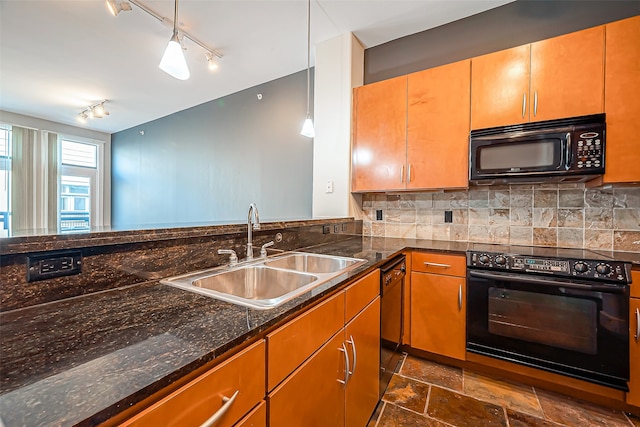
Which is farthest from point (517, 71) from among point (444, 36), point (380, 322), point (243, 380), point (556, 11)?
point (243, 380)

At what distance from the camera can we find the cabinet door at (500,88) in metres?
1.81

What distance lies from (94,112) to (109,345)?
536cm

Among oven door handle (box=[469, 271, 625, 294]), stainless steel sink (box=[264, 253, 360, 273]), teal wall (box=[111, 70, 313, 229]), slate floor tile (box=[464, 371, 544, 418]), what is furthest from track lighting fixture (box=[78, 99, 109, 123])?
slate floor tile (box=[464, 371, 544, 418])

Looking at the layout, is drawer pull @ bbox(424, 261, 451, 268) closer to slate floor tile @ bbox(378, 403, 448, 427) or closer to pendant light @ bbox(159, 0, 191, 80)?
slate floor tile @ bbox(378, 403, 448, 427)

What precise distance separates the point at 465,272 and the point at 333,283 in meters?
1.24

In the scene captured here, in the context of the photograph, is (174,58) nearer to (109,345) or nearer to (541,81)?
(109,345)

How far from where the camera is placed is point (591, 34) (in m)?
1.63

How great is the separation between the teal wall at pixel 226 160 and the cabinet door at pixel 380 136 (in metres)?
0.73

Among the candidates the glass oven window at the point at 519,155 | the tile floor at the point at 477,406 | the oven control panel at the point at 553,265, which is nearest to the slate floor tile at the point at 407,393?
the tile floor at the point at 477,406

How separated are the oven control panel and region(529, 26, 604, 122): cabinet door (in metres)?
0.93

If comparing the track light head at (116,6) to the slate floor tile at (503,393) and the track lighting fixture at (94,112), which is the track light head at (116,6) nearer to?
the track lighting fixture at (94,112)

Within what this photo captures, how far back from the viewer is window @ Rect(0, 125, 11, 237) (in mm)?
4422

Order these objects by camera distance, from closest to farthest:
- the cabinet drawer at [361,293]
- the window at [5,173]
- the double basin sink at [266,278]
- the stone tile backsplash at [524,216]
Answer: the double basin sink at [266,278] < the cabinet drawer at [361,293] < the stone tile backsplash at [524,216] < the window at [5,173]

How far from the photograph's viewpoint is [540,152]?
67.5 inches
